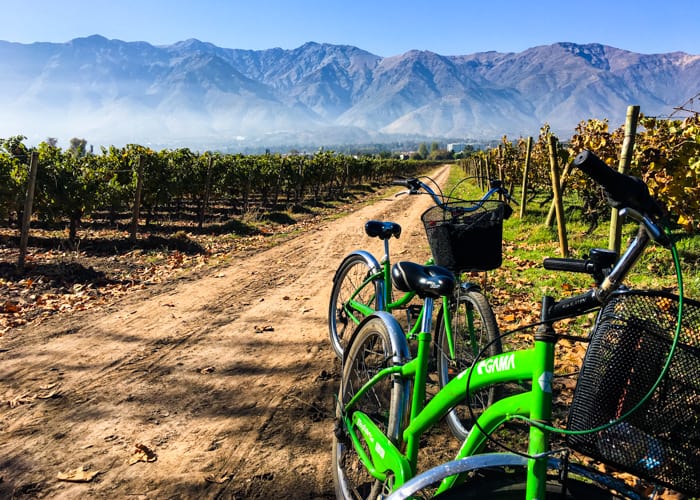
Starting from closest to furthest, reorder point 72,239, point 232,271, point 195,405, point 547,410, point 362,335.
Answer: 1. point 547,410
2. point 362,335
3. point 195,405
4. point 232,271
5. point 72,239

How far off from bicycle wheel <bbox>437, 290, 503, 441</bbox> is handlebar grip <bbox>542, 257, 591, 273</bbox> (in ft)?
4.28

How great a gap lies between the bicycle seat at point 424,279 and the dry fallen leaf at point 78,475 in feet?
6.86

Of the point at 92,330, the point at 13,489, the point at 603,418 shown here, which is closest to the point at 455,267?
the point at 603,418

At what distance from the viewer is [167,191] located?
13844 mm

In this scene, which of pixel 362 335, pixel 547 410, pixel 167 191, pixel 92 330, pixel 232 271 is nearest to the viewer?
pixel 547 410

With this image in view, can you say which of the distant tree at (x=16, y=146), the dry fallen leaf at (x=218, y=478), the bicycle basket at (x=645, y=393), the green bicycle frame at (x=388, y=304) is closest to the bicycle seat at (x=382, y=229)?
the green bicycle frame at (x=388, y=304)

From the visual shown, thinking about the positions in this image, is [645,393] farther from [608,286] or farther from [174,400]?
[174,400]

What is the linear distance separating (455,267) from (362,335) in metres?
0.80

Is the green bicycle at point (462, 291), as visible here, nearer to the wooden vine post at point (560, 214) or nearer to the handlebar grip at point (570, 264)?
the handlebar grip at point (570, 264)

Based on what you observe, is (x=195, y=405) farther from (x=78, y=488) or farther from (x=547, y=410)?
(x=547, y=410)

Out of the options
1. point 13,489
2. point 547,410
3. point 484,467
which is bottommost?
point 13,489

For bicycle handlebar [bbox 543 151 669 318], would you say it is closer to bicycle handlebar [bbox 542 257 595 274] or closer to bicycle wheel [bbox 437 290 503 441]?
bicycle handlebar [bbox 542 257 595 274]

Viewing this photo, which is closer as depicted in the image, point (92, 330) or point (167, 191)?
point (92, 330)

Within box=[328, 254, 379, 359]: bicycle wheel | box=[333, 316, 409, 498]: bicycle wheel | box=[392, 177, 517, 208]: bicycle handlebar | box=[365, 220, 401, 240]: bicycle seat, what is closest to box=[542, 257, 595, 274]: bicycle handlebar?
box=[333, 316, 409, 498]: bicycle wheel
